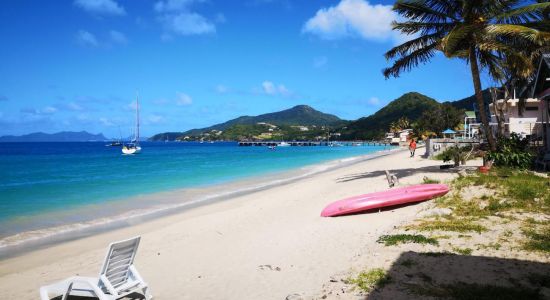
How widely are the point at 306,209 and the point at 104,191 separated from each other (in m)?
13.3

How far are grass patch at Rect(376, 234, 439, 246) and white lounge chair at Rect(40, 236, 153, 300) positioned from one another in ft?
12.8

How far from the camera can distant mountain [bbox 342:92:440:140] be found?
6147 inches

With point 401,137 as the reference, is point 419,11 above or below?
above

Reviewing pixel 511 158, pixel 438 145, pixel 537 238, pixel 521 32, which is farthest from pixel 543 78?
pixel 438 145

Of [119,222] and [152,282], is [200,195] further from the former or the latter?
[152,282]

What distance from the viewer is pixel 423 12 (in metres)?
14.9


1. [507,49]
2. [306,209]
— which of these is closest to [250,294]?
[306,209]

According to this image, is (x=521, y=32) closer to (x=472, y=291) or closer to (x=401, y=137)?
(x=472, y=291)

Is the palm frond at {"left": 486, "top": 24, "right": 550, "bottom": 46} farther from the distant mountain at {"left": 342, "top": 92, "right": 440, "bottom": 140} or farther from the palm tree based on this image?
the distant mountain at {"left": 342, "top": 92, "right": 440, "bottom": 140}

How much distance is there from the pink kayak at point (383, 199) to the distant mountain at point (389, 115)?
453ft

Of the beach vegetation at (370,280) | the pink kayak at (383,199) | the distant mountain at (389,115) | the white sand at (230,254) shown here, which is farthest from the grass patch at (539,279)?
the distant mountain at (389,115)

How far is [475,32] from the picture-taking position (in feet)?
43.3

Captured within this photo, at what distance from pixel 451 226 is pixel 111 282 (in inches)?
233

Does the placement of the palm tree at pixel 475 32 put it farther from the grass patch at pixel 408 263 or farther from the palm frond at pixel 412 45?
the grass patch at pixel 408 263
